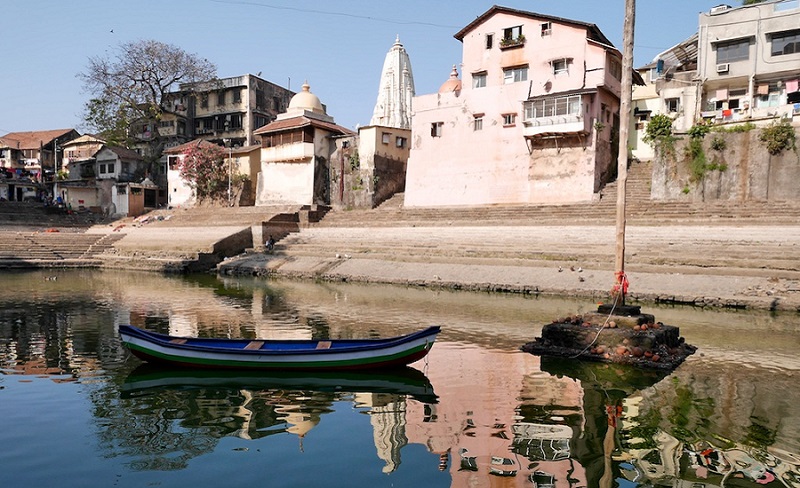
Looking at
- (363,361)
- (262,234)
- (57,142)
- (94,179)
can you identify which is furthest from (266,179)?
(363,361)

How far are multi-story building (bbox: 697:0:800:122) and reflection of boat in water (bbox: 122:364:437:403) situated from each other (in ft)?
102

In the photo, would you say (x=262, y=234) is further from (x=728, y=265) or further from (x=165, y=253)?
(x=728, y=265)

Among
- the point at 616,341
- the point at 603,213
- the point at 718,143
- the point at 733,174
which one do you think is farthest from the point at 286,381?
the point at 718,143

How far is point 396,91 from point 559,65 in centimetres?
2734

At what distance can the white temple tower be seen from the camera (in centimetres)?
6103

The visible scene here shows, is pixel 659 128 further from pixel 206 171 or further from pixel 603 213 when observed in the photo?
pixel 206 171

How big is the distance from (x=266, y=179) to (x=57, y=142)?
36617 millimetres

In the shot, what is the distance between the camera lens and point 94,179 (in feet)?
193

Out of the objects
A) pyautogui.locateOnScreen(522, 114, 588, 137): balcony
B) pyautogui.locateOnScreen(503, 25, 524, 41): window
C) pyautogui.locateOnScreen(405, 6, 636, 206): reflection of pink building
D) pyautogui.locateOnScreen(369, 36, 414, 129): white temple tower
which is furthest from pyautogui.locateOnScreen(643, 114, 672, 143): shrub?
pyautogui.locateOnScreen(369, 36, 414, 129): white temple tower

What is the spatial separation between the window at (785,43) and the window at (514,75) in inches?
601

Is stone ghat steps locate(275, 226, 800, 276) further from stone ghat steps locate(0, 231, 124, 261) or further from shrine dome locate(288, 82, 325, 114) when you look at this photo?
shrine dome locate(288, 82, 325, 114)

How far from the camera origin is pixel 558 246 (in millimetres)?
26984

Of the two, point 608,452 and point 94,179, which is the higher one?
point 94,179

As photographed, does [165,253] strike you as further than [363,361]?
Yes
